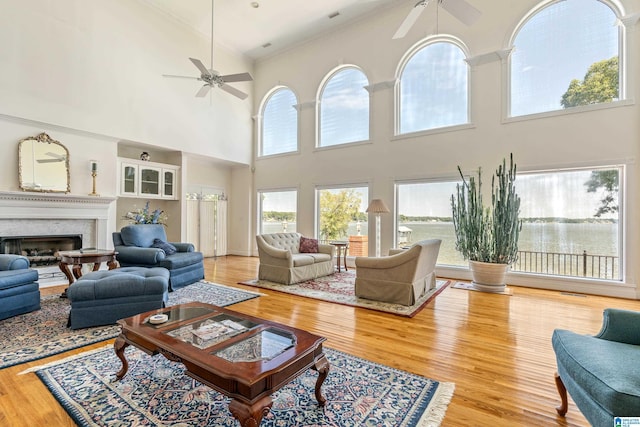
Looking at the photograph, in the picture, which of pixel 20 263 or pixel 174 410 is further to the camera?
pixel 20 263

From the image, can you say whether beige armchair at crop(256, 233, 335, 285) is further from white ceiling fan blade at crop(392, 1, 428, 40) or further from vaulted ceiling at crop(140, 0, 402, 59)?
vaulted ceiling at crop(140, 0, 402, 59)

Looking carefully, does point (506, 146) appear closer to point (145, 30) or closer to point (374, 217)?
point (374, 217)

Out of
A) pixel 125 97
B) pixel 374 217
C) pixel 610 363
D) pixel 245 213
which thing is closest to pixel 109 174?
pixel 125 97

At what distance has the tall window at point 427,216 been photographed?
5.96 metres

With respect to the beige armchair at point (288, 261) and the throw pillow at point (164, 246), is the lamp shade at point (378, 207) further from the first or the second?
the throw pillow at point (164, 246)

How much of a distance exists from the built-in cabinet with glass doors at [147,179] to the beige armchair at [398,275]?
522cm

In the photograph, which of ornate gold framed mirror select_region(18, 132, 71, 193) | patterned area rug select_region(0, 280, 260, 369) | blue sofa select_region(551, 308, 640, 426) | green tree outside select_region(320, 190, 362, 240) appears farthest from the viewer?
green tree outside select_region(320, 190, 362, 240)

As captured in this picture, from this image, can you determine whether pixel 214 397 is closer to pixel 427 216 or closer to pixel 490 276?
pixel 490 276

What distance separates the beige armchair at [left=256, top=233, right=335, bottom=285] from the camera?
5094mm

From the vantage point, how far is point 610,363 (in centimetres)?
138

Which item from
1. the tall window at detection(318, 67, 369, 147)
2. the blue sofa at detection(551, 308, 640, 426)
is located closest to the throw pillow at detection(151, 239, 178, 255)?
the tall window at detection(318, 67, 369, 147)

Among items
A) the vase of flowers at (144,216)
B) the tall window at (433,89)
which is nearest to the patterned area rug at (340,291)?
the vase of flowers at (144,216)

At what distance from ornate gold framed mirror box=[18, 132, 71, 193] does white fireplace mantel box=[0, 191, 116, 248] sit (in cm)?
19

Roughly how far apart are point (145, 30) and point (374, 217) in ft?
20.9
